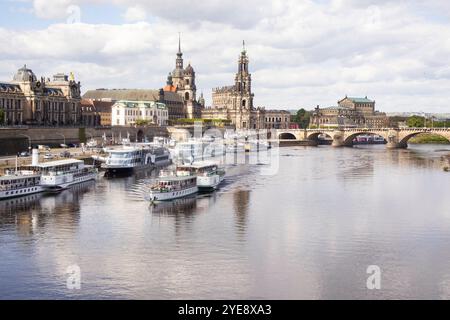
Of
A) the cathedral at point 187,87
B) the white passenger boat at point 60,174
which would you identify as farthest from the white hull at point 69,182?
the cathedral at point 187,87

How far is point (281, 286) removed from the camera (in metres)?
27.8

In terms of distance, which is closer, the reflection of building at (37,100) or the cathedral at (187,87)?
the reflection of building at (37,100)

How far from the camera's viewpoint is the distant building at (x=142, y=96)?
167375 mm

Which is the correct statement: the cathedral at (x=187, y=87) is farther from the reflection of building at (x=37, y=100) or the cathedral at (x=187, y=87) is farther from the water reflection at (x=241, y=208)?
the water reflection at (x=241, y=208)

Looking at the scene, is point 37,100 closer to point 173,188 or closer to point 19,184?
point 19,184

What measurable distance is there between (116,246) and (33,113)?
72.6 meters

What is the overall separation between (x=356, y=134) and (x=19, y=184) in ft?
346

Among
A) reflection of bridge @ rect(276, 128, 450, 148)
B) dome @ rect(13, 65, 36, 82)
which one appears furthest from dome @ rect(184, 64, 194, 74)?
dome @ rect(13, 65, 36, 82)

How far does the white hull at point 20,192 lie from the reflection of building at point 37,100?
137 feet

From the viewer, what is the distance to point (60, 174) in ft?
→ 187

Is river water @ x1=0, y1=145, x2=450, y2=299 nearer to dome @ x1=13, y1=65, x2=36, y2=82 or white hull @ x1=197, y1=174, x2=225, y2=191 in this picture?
white hull @ x1=197, y1=174, x2=225, y2=191

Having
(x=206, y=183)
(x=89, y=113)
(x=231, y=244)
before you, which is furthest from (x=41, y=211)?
(x=89, y=113)
